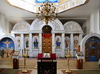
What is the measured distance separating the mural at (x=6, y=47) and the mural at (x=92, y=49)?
646cm

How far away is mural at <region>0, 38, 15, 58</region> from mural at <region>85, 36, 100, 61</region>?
6.46 metres

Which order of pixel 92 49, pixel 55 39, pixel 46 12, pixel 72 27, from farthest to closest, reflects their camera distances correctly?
pixel 72 27 < pixel 55 39 < pixel 92 49 < pixel 46 12

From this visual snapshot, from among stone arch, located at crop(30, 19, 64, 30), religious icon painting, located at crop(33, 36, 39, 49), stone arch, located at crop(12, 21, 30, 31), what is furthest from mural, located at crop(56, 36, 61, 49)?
stone arch, located at crop(12, 21, 30, 31)

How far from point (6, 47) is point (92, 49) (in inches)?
293

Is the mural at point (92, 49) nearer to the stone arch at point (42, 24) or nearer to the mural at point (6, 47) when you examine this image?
the stone arch at point (42, 24)

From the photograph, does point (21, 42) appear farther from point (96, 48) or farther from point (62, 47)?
point (96, 48)

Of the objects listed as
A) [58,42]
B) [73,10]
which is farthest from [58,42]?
[73,10]

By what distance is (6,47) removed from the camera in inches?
386

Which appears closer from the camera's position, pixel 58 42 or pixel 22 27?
pixel 58 42

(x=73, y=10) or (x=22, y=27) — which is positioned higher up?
(x=73, y=10)

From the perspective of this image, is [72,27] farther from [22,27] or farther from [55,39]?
[22,27]

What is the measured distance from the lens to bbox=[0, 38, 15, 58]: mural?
9.72 m

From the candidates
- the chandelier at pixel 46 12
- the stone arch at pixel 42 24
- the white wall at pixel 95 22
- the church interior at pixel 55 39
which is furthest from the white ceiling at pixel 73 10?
the chandelier at pixel 46 12

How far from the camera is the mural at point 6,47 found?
383 inches
